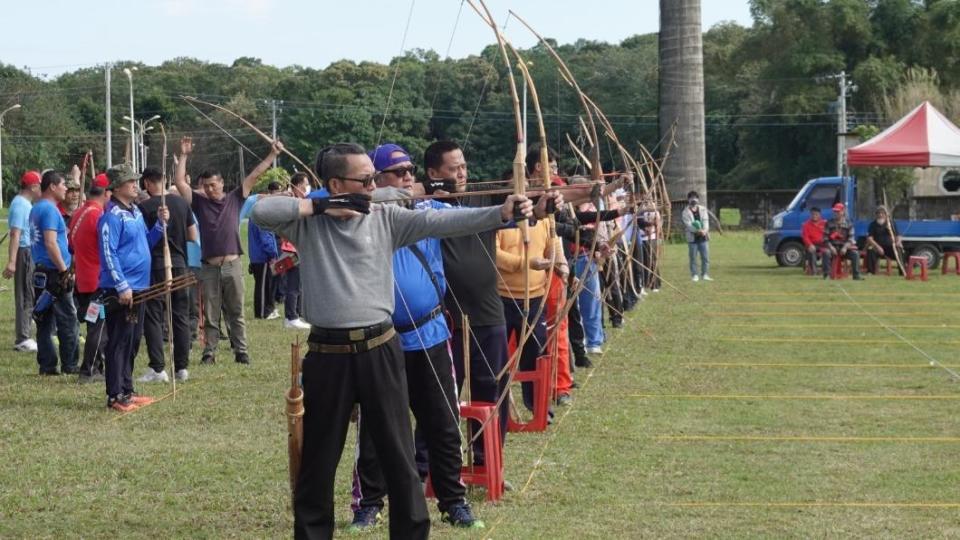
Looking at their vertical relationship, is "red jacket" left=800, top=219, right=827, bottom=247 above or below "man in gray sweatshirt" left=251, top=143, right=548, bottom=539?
below

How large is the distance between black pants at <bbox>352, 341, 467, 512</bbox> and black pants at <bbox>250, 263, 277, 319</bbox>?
380 inches

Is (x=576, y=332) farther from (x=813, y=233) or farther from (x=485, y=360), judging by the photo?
(x=813, y=233)

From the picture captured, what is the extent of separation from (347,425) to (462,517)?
115 centimetres

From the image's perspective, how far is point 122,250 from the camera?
31.2ft

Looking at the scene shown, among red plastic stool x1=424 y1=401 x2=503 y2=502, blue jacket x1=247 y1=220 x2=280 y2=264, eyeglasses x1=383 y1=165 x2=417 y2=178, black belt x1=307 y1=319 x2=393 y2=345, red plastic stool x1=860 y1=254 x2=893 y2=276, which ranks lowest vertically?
red plastic stool x1=860 y1=254 x2=893 y2=276

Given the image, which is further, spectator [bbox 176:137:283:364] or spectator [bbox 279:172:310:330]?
spectator [bbox 279:172:310:330]

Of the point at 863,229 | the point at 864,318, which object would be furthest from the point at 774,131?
the point at 864,318

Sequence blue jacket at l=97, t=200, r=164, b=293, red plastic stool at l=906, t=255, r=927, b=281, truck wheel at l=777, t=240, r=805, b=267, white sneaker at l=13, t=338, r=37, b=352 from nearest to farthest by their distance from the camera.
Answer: blue jacket at l=97, t=200, r=164, b=293, white sneaker at l=13, t=338, r=37, b=352, red plastic stool at l=906, t=255, r=927, b=281, truck wheel at l=777, t=240, r=805, b=267

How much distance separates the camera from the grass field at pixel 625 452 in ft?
20.0

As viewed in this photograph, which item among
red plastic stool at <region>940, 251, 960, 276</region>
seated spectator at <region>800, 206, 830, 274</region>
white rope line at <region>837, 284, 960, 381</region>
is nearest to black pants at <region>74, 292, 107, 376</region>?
white rope line at <region>837, 284, 960, 381</region>

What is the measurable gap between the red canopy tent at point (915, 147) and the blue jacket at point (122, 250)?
56.9ft

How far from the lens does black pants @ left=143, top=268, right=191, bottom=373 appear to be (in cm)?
1002

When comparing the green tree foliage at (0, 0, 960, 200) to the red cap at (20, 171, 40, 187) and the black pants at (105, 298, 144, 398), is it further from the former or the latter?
the black pants at (105, 298, 144, 398)

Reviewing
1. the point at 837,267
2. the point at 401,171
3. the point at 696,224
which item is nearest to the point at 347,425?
the point at 401,171
